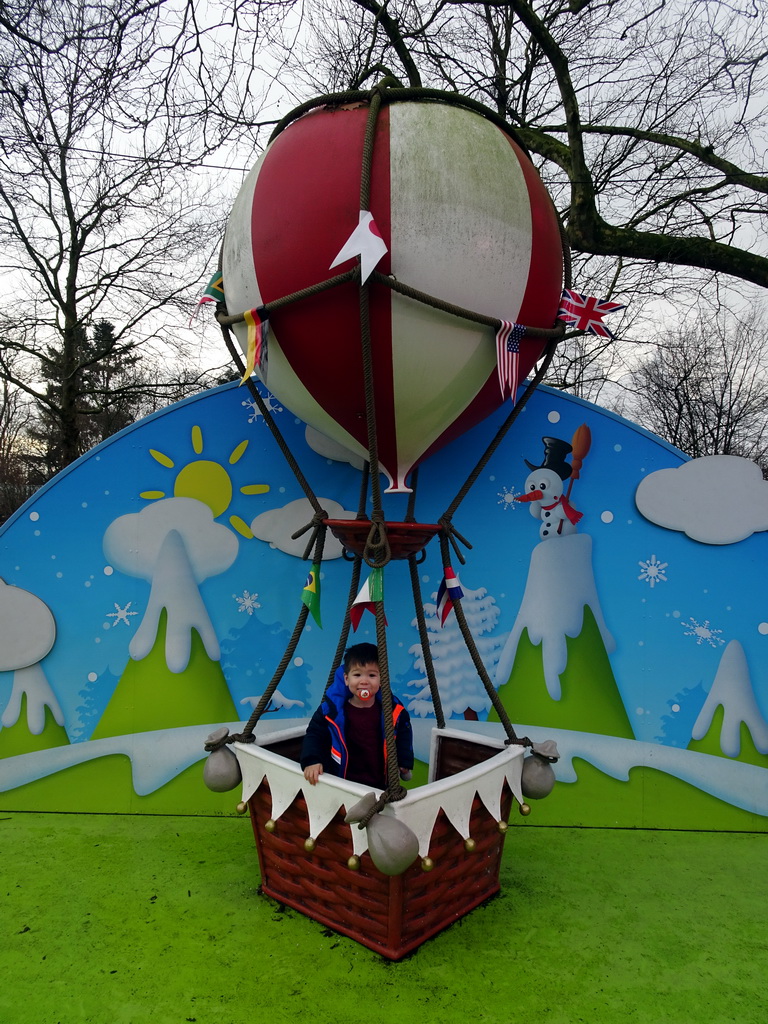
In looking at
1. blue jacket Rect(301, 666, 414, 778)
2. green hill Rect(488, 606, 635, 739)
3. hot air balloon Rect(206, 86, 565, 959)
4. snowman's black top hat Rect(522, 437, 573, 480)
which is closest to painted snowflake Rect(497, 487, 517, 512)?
snowman's black top hat Rect(522, 437, 573, 480)

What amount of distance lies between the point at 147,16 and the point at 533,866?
3470 millimetres

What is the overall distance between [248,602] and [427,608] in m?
0.76

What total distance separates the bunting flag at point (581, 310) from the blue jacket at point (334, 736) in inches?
53.6

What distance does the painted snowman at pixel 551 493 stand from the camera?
2875mm

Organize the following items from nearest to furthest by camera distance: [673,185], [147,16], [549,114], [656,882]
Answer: [656,882] < [147,16] < [673,185] < [549,114]

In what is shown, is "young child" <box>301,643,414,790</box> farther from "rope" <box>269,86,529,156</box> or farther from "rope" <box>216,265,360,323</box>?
"rope" <box>269,86,529,156</box>

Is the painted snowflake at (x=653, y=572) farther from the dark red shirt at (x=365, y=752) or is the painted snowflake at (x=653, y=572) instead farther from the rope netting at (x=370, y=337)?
the dark red shirt at (x=365, y=752)

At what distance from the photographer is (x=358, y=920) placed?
1.91 metres

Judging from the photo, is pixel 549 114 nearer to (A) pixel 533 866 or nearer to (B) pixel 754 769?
(B) pixel 754 769

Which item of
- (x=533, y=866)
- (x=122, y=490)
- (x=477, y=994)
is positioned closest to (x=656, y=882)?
(x=533, y=866)

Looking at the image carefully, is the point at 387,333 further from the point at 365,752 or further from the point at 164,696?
the point at 164,696

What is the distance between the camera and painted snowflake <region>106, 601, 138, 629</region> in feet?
9.50

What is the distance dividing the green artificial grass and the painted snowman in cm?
122

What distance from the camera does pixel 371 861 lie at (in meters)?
1.85
